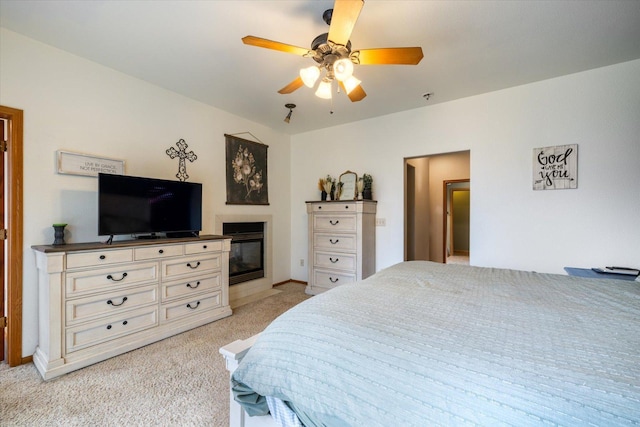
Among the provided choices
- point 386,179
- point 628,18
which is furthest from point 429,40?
point 386,179

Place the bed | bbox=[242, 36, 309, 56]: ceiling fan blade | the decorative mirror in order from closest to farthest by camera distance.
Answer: the bed, bbox=[242, 36, 309, 56]: ceiling fan blade, the decorative mirror

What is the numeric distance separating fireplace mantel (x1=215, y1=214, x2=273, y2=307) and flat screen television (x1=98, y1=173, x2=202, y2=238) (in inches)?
27.5

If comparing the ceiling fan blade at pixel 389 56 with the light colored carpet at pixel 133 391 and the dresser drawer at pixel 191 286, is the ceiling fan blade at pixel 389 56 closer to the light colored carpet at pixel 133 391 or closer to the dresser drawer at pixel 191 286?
the light colored carpet at pixel 133 391

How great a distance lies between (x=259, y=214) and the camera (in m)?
4.28

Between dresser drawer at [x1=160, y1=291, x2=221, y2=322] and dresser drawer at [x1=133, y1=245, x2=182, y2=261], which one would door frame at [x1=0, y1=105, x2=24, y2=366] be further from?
dresser drawer at [x1=160, y1=291, x2=221, y2=322]

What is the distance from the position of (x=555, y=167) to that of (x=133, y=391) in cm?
414

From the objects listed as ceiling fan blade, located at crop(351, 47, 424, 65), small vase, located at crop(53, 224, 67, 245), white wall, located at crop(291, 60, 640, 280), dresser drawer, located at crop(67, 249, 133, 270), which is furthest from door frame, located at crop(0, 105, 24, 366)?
white wall, located at crop(291, 60, 640, 280)

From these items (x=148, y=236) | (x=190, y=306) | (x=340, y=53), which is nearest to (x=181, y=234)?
(x=148, y=236)

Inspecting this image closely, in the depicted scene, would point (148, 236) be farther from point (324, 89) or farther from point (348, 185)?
point (348, 185)

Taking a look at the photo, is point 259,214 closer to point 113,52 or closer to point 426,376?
point 113,52

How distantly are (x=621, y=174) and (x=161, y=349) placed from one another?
14.6 ft

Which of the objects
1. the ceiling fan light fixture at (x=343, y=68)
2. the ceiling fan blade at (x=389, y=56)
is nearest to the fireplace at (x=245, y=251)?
the ceiling fan light fixture at (x=343, y=68)

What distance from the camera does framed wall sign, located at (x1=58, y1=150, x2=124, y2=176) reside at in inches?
94.5

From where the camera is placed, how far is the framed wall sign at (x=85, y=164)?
2400mm
